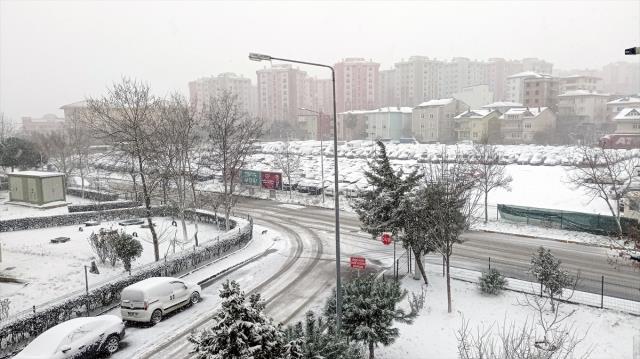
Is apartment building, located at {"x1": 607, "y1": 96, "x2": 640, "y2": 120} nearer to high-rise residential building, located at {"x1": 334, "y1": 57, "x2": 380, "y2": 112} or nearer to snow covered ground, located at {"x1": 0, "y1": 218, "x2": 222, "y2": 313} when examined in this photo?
high-rise residential building, located at {"x1": 334, "y1": 57, "x2": 380, "y2": 112}

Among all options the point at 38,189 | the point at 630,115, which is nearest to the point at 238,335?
the point at 38,189

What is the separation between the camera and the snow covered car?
11.8 m

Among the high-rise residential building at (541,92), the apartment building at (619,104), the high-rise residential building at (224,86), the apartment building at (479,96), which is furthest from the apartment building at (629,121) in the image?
the high-rise residential building at (224,86)

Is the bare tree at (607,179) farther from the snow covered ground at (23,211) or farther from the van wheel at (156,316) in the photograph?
the snow covered ground at (23,211)

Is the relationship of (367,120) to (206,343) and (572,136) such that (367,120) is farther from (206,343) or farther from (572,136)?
(206,343)

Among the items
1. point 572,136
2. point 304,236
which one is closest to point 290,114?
point 572,136

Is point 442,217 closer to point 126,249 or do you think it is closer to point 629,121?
point 126,249

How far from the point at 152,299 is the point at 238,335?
9.55 meters

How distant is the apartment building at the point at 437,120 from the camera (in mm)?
95062

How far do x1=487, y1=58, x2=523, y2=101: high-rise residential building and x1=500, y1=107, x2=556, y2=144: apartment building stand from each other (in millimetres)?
106387

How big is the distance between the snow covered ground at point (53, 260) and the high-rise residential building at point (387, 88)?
5961 inches

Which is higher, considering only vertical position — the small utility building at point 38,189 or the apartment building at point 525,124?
the apartment building at point 525,124

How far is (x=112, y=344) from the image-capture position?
13.5 meters

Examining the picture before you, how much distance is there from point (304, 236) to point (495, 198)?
68.2 ft
